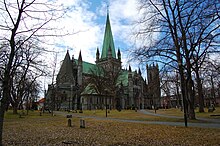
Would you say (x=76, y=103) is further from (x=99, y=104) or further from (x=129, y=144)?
(x=129, y=144)

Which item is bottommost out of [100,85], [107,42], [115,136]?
[115,136]

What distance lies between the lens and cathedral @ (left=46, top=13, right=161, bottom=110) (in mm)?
61278

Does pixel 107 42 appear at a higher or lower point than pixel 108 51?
higher

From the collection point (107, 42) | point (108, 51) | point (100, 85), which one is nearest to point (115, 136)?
point (100, 85)

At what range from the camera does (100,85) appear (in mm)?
55969

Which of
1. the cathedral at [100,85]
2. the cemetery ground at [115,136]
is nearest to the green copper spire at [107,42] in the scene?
the cathedral at [100,85]

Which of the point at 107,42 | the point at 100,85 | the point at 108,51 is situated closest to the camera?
the point at 100,85

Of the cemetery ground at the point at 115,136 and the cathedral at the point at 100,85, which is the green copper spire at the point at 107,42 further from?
the cemetery ground at the point at 115,136

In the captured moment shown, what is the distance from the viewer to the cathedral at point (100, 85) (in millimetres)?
61278

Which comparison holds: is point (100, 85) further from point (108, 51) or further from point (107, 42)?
point (107, 42)

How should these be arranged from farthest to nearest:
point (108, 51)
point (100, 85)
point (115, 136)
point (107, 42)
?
point (107, 42), point (108, 51), point (100, 85), point (115, 136)

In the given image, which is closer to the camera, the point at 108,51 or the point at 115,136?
the point at 115,136

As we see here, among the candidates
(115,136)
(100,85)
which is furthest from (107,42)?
(115,136)

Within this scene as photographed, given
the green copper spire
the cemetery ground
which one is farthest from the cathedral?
the cemetery ground
